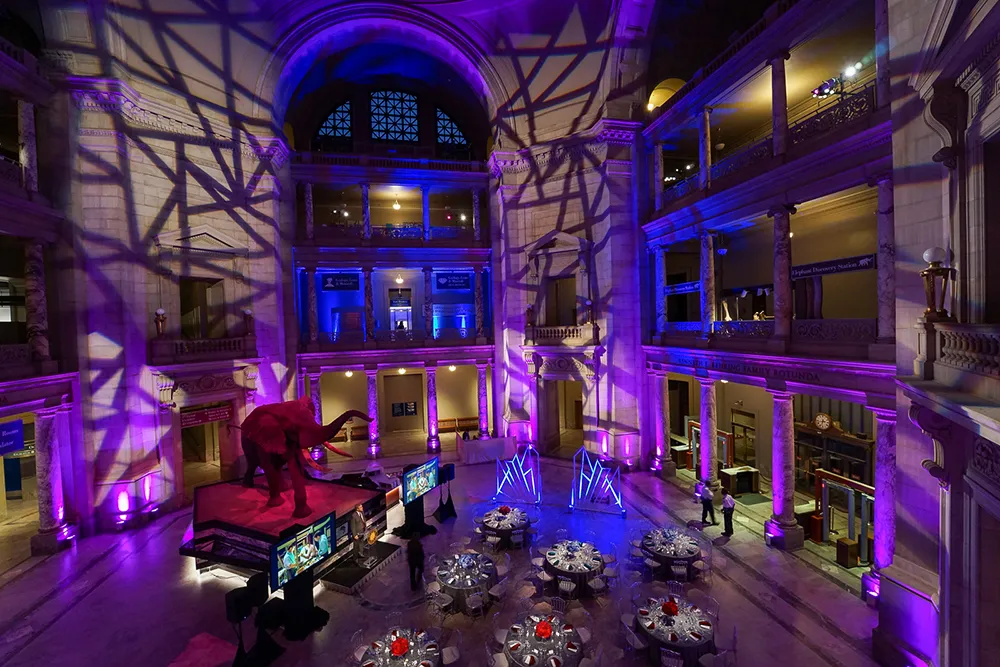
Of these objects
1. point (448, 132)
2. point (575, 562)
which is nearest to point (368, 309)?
point (448, 132)

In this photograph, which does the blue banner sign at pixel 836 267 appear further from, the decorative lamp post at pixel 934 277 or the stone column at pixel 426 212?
the stone column at pixel 426 212

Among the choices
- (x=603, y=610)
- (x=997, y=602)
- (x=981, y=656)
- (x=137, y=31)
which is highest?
(x=137, y=31)

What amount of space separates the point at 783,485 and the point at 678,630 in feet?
20.4

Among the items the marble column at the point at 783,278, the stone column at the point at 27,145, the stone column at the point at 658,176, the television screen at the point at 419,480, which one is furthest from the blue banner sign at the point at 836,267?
the stone column at the point at 27,145

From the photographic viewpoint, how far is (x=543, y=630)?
7.88m

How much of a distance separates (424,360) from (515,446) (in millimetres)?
5782

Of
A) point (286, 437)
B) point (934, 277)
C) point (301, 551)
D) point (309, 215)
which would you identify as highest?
point (309, 215)

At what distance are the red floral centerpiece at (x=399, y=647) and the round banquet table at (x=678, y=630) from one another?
161 inches

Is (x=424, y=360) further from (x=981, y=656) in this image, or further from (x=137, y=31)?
(x=981, y=656)

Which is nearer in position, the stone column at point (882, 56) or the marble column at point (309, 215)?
the stone column at point (882, 56)

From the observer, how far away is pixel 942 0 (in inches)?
244

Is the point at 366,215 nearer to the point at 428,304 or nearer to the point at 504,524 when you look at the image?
the point at 428,304

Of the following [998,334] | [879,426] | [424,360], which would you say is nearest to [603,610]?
[879,426]

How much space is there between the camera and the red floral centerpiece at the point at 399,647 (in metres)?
7.57
